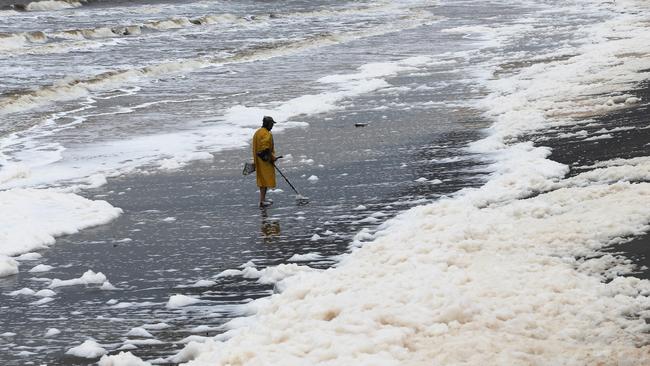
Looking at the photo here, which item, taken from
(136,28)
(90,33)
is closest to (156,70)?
(90,33)

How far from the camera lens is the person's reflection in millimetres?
11923

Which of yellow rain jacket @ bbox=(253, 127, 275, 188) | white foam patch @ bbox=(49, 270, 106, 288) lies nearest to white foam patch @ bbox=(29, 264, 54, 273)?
white foam patch @ bbox=(49, 270, 106, 288)

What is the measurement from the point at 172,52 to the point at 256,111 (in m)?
21.1

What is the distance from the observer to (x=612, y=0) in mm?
61438

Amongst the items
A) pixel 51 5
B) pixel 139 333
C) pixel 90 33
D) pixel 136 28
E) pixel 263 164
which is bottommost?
pixel 136 28

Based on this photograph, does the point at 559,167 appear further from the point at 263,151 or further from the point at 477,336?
the point at 477,336

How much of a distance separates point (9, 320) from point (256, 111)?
14.0 meters

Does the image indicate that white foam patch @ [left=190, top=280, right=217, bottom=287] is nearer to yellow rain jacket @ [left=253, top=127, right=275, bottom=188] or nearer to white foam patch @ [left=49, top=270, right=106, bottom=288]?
white foam patch @ [left=49, top=270, right=106, bottom=288]

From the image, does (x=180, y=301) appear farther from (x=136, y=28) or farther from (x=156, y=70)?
(x=136, y=28)

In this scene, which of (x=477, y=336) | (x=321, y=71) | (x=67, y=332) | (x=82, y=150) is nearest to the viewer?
(x=477, y=336)

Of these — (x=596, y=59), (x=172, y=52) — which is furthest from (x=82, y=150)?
(x=172, y=52)

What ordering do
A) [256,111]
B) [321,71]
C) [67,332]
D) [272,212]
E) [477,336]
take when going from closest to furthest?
1. [477,336]
2. [67,332]
3. [272,212]
4. [256,111]
5. [321,71]

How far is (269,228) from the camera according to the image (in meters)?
12.4

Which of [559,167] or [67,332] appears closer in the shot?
[67,332]
